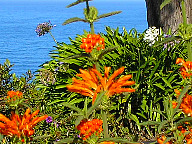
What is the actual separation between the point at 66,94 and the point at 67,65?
0.40 metres

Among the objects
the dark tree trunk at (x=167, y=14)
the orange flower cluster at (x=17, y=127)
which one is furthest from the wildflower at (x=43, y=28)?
the orange flower cluster at (x=17, y=127)

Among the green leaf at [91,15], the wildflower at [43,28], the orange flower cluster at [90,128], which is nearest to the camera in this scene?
the orange flower cluster at [90,128]

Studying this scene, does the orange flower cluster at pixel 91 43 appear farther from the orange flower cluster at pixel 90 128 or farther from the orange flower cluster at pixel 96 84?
the orange flower cluster at pixel 90 128

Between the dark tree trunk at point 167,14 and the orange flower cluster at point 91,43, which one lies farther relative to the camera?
the dark tree trunk at point 167,14

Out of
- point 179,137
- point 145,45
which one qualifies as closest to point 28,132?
point 179,137

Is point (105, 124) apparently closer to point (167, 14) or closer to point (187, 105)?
point (187, 105)

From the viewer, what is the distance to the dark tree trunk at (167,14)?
763cm

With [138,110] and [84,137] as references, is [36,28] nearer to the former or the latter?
[138,110]

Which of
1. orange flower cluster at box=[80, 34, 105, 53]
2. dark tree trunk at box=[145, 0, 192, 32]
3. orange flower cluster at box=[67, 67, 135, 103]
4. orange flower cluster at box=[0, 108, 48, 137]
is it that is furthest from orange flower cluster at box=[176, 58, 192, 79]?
dark tree trunk at box=[145, 0, 192, 32]

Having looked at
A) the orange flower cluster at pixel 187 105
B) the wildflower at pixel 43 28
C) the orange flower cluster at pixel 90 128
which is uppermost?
the wildflower at pixel 43 28

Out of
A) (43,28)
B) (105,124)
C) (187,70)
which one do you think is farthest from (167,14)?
(105,124)

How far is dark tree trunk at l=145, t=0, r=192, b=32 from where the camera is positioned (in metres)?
7.63

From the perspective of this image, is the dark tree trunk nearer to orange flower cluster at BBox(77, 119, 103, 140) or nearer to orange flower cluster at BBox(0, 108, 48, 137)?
orange flower cluster at BBox(0, 108, 48, 137)

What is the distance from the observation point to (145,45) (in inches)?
243
